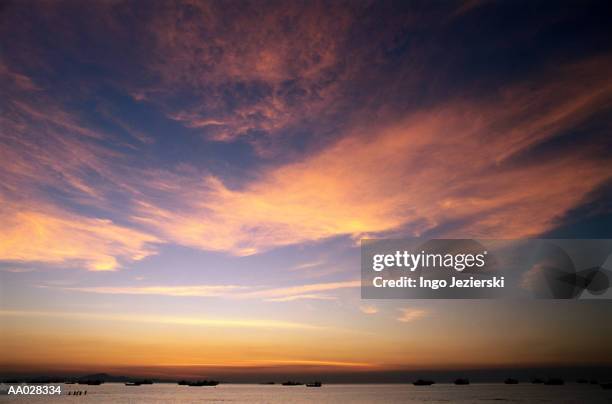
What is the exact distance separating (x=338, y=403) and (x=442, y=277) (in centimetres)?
7627

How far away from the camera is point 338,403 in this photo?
79938 mm

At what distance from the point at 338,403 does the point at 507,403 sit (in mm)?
29797

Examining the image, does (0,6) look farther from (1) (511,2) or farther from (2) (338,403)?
(2) (338,403)

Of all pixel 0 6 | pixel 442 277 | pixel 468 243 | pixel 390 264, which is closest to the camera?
pixel 0 6

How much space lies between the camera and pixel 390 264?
12.0 m

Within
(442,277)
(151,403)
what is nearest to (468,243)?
(442,277)

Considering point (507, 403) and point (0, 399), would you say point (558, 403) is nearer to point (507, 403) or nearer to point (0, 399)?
point (507, 403)

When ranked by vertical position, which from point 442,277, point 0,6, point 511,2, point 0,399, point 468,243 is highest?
point 511,2

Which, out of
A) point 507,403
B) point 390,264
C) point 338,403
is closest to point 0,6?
point 390,264

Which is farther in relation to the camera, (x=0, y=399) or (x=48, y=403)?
(x=0, y=399)

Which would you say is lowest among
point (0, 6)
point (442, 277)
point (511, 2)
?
point (442, 277)

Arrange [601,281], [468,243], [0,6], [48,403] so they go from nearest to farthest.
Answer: [0,6] < [601,281] < [468,243] < [48,403]

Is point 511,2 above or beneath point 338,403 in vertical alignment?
above

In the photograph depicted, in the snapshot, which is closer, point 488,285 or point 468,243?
point 488,285
